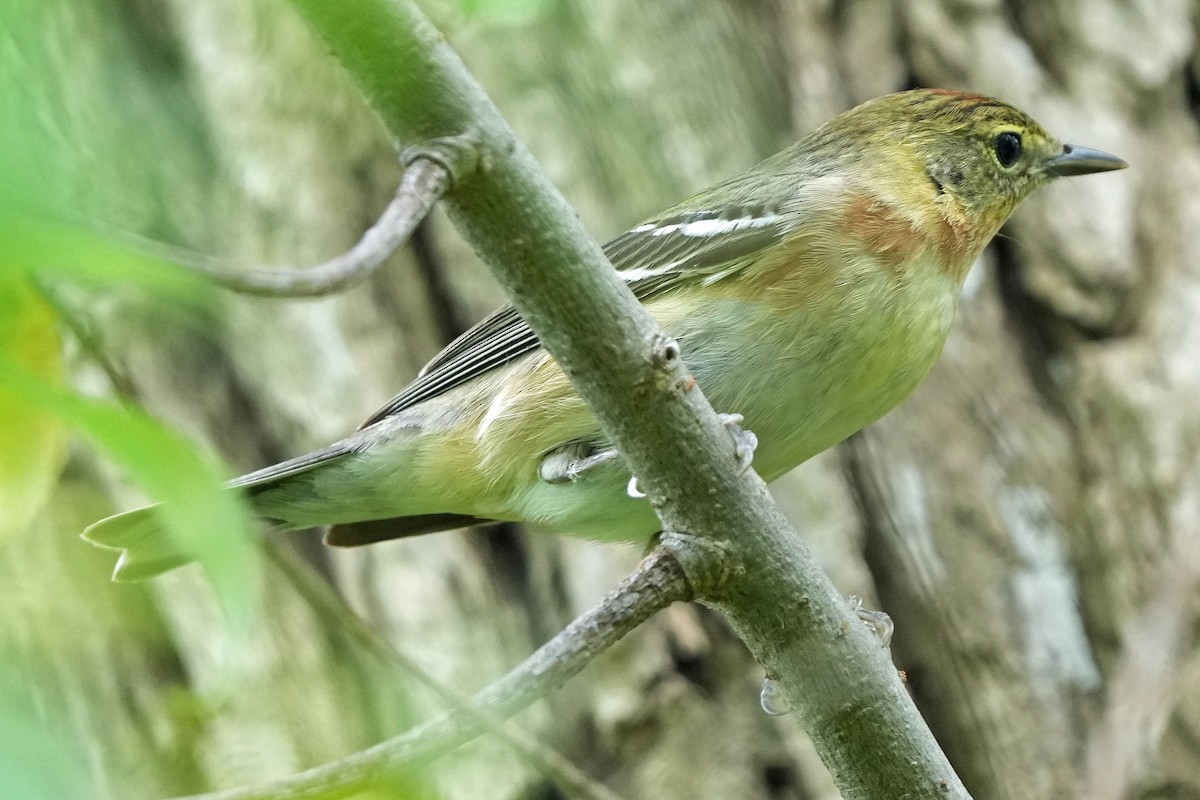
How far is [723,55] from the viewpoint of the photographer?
18.1ft

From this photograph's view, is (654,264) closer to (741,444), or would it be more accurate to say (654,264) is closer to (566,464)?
(566,464)

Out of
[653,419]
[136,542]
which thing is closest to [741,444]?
[653,419]

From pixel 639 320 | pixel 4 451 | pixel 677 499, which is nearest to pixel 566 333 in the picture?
pixel 639 320

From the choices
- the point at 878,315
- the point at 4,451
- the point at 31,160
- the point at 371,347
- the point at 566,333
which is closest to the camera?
the point at 31,160

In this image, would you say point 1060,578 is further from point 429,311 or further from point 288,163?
point 288,163

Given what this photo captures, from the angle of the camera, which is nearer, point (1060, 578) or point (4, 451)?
point (4, 451)

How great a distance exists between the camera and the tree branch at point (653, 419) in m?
1.82

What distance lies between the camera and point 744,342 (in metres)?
3.40

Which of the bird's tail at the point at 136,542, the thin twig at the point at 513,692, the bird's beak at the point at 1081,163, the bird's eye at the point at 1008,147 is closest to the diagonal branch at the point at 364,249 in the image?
the thin twig at the point at 513,692

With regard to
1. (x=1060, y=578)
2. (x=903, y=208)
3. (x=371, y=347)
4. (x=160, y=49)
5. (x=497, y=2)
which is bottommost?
(x=1060, y=578)

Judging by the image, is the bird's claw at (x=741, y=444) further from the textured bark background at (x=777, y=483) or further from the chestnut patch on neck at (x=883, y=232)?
the textured bark background at (x=777, y=483)

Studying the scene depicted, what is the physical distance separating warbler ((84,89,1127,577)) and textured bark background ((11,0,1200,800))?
28.4 inches

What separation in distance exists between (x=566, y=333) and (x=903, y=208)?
6.66 feet

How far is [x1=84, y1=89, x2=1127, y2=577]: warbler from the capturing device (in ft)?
11.2
